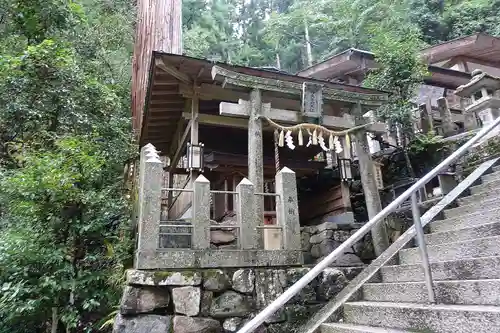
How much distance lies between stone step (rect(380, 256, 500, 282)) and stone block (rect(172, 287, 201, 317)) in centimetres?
239

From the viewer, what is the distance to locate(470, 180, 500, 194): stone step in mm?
5077

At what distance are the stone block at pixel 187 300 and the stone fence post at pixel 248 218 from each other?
3.10ft

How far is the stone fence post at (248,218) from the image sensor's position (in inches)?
197

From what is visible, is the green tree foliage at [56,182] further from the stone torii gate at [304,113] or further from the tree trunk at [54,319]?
the stone torii gate at [304,113]

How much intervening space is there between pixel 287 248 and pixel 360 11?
23.3 meters

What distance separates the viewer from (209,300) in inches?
177

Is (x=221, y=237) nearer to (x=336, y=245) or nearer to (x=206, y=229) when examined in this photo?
(x=206, y=229)

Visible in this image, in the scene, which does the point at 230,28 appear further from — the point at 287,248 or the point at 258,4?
the point at 287,248

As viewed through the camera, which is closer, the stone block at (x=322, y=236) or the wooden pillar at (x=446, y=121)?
the stone block at (x=322, y=236)

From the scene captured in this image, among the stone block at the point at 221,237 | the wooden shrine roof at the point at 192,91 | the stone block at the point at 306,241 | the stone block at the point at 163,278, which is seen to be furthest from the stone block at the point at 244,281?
the wooden shrine roof at the point at 192,91

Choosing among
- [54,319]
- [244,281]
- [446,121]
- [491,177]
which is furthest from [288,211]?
[446,121]

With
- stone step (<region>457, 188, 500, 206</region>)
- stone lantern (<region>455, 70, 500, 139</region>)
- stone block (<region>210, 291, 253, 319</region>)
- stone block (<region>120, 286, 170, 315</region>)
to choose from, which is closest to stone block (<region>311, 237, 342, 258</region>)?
stone step (<region>457, 188, 500, 206</region>)

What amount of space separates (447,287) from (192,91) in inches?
231

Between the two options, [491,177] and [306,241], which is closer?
[491,177]
